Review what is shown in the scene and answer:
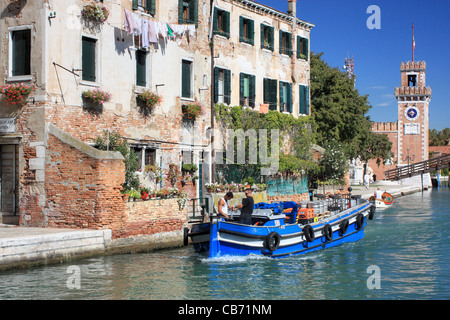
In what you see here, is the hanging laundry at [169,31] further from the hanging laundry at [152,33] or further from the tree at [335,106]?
the tree at [335,106]

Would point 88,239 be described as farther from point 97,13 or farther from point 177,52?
point 177,52

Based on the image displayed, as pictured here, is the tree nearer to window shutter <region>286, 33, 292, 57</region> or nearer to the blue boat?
window shutter <region>286, 33, 292, 57</region>

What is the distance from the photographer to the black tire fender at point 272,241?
51.8 feet

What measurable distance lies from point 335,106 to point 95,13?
23333 millimetres

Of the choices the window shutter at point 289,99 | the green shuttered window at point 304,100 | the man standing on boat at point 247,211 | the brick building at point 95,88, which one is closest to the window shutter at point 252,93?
the brick building at point 95,88

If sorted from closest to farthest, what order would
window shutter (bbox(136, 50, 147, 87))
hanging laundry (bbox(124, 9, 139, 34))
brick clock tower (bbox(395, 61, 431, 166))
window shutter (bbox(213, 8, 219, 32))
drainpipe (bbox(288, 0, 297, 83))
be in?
hanging laundry (bbox(124, 9, 139, 34)) < window shutter (bbox(136, 50, 147, 87)) < window shutter (bbox(213, 8, 219, 32)) < drainpipe (bbox(288, 0, 297, 83)) < brick clock tower (bbox(395, 61, 431, 166))

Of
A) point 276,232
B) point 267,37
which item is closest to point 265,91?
point 267,37

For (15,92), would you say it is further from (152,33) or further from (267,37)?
(267,37)

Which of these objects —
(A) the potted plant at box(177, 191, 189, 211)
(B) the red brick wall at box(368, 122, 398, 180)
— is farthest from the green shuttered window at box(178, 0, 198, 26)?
(B) the red brick wall at box(368, 122, 398, 180)

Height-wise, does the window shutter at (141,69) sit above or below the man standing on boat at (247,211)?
above

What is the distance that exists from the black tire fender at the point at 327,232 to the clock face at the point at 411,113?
61236 millimetres

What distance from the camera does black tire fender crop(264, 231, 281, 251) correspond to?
15.8 metres

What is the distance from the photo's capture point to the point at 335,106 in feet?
128

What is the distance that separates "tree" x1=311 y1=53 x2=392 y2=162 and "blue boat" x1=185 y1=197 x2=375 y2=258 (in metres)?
18.8
